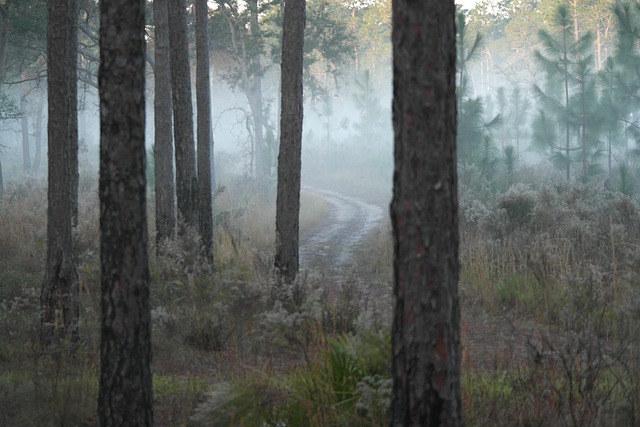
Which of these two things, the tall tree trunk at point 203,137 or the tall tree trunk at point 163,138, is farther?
the tall tree trunk at point 163,138

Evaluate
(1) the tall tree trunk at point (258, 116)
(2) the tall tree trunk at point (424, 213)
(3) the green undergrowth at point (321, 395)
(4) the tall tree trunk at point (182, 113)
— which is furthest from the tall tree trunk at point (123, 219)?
(1) the tall tree trunk at point (258, 116)

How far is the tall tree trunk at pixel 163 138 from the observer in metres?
12.6

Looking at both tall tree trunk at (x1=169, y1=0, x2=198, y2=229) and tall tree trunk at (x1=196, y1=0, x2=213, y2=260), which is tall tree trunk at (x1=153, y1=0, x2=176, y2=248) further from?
tall tree trunk at (x1=196, y1=0, x2=213, y2=260)

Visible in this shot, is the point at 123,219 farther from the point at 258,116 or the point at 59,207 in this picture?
the point at 258,116

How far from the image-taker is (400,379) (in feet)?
12.9

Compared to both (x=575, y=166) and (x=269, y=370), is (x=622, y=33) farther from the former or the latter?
(x=269, y=370)

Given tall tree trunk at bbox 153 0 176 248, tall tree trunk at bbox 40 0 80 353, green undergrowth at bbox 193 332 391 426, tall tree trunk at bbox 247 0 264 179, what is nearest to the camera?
green undergrowth at bbox 193 332 391 426

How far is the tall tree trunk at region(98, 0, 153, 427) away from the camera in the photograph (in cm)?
455

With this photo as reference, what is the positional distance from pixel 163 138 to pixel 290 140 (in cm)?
349

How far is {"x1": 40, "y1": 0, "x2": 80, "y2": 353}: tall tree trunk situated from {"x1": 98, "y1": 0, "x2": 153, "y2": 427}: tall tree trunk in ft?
9.62

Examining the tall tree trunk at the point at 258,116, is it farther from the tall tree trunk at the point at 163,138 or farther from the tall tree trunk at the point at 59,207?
the tall tree trunk at the point at 59,207

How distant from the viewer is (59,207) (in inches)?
321

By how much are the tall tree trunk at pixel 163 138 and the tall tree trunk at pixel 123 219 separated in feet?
26.1

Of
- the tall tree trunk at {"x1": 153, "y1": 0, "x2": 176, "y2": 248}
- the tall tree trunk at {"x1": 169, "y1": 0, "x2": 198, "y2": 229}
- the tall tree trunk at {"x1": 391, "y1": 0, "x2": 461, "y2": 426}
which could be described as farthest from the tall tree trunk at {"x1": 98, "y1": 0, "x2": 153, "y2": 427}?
the tall tree trunk at {"x1": 153, "y1": 0, "x2": 176, "y2": 248}
